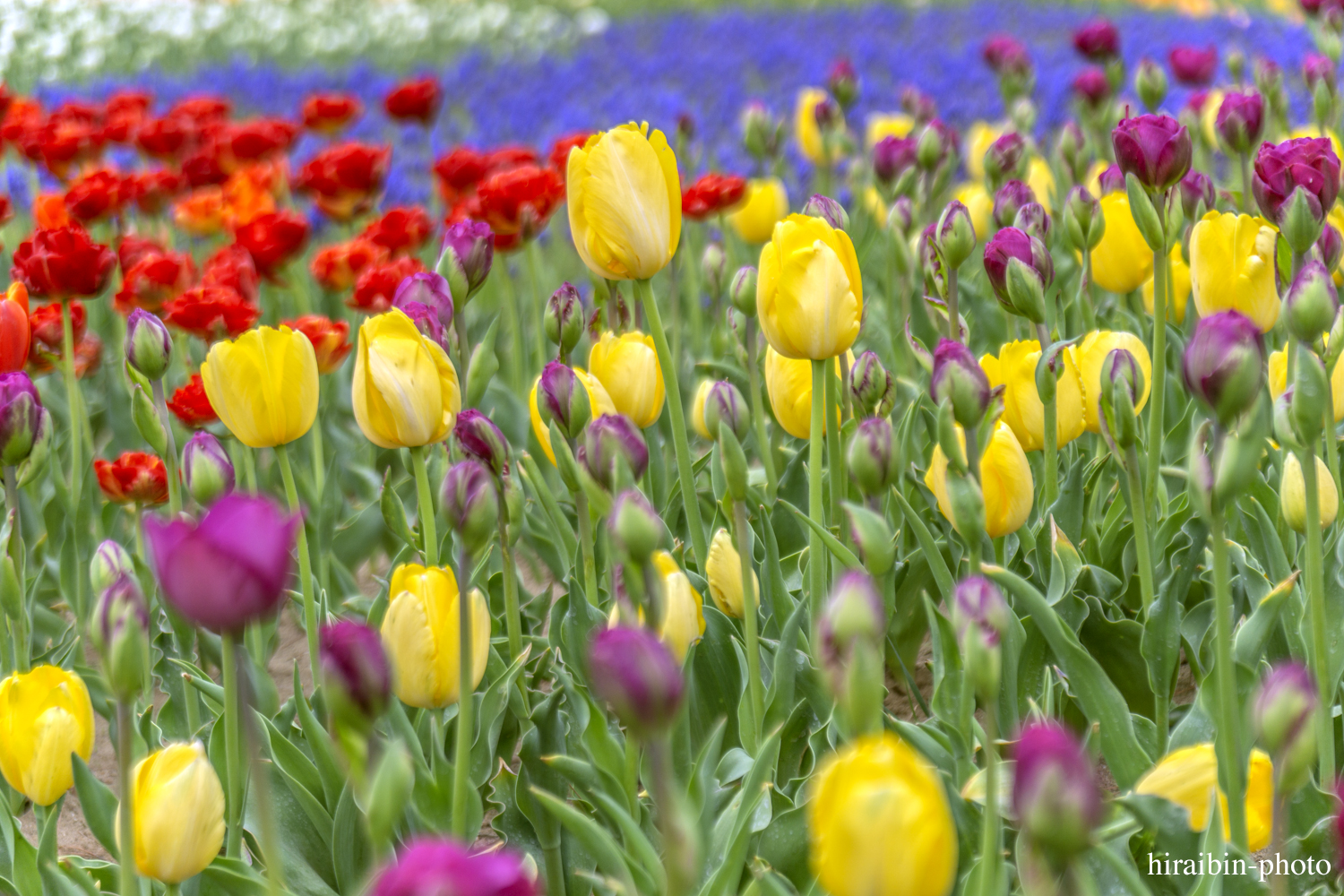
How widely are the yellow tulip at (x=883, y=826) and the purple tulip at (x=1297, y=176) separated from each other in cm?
106

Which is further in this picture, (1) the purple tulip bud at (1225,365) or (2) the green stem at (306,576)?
(2) the green stem at (306,576)

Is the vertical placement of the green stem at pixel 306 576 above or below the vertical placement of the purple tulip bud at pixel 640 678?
below

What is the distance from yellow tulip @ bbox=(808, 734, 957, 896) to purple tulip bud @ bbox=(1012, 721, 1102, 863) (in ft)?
0.16

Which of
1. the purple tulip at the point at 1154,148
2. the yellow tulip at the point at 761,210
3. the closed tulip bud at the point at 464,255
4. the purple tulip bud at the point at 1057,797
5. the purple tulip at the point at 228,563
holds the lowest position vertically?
the yellow tulip at the point at 761,210

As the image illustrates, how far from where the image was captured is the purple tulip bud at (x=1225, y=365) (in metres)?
0.97

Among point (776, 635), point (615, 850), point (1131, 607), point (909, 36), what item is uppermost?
point (615, 850)

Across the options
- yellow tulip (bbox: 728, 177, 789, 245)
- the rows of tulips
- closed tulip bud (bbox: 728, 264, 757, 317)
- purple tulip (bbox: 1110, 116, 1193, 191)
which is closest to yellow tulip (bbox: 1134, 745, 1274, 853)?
the rows of tulips

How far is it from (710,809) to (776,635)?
1.14 ft

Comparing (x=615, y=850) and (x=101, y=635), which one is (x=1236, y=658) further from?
(x=101, y=635)

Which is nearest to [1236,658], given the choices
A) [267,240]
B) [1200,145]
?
[267,240]

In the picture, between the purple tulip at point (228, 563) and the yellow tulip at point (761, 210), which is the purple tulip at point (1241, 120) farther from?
the purple tulip at point (228, 563)

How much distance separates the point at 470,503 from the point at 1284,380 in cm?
100

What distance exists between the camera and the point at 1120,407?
1.36 m

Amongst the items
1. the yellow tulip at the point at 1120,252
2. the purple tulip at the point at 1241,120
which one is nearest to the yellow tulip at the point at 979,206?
the yellow tulip at the point at 1120,252
